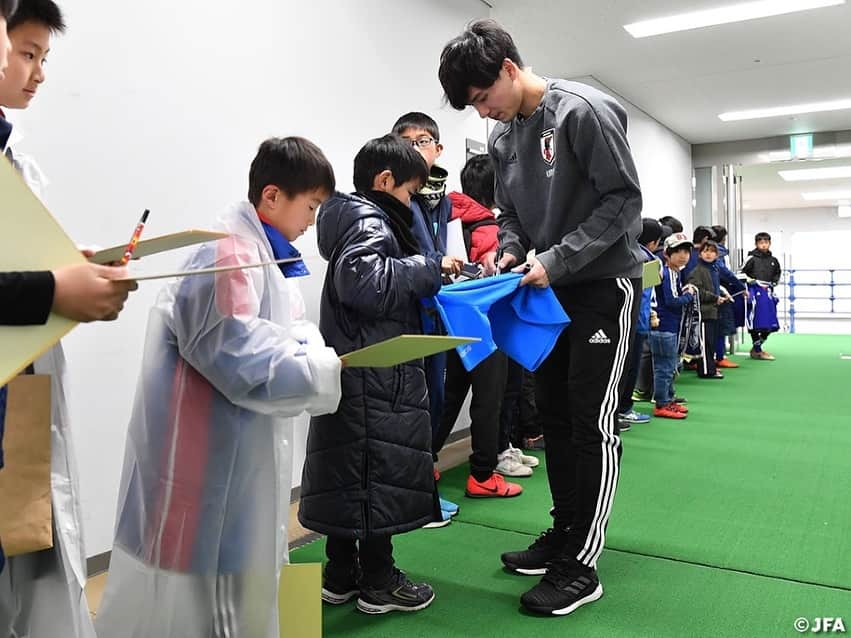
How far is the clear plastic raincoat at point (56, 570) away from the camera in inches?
41.3

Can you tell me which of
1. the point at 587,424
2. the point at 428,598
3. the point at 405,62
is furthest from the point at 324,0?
the point at 428,598

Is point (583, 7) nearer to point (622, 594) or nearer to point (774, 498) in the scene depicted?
point (774, 498)

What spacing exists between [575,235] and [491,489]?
1.39 m

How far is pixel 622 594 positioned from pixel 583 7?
4199mm

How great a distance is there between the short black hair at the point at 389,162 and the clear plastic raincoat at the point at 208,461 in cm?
77

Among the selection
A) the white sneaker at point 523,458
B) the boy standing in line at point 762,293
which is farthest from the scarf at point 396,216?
the boy standing in line at point 762,293

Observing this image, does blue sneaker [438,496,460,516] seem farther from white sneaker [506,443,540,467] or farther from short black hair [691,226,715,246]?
short black hair [691,226,715,246]

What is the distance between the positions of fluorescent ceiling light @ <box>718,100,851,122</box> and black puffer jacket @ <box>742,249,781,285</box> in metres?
1.64

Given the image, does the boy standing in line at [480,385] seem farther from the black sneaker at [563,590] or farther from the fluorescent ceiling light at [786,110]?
the fluorescent ceiling light at [786,110]

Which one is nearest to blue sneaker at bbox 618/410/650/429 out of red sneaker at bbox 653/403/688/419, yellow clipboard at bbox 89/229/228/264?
red sneaker at bbox 653/403/688/419

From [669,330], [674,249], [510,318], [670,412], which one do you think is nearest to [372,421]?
[510,318]

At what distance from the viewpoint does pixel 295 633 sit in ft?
4.39

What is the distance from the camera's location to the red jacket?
2.87 m

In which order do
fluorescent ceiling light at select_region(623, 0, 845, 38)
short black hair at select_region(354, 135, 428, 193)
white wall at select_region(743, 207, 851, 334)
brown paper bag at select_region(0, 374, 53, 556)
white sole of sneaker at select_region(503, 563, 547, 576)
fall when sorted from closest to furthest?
brown paper bag at select_region(0, 374, 53, 556) < short black hair at select_region(354, 135, 428, 193) < white sole of sneaker at select_region(503, 563, 547, 576) < fluorescent ceiling light at select_region(623, 0, 845, 38) < white wall at select_region(743, 207, 851, 334)
